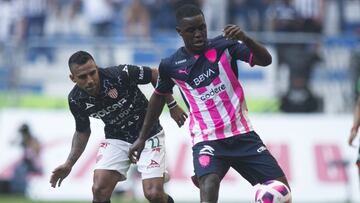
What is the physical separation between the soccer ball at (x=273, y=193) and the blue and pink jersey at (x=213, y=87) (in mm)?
720

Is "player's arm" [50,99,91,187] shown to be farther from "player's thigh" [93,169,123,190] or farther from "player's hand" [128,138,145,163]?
"player's hand" [128,138,145,163]

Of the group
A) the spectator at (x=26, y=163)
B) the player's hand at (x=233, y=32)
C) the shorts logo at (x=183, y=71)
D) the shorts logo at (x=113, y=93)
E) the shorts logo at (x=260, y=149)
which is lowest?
the spectator at (x=26, y=163)

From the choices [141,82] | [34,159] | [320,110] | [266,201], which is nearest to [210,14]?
[320,110]

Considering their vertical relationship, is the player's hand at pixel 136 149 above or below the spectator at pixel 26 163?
above

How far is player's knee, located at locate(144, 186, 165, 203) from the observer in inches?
439

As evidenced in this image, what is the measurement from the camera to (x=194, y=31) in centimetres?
1023

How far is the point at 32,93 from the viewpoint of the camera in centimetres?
2016

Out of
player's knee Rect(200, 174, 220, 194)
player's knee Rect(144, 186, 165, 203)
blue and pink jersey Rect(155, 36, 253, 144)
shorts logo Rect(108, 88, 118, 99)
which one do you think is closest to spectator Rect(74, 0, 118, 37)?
shorts logo Rect(108, 88, 118, 99)

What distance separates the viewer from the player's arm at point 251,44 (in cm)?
951

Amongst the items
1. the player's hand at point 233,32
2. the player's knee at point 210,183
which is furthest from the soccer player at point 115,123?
the player's hand at point 233,32

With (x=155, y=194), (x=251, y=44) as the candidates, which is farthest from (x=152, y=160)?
(x=251, y=44)

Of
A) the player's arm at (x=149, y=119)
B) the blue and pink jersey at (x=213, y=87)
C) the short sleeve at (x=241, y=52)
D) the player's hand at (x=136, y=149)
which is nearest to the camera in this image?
the short sleeve at (x=241, y=52)

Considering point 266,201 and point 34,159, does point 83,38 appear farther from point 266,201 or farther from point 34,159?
point 266,201

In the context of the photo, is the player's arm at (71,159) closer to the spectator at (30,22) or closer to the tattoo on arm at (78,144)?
the tattoo on arm at (78,144)
